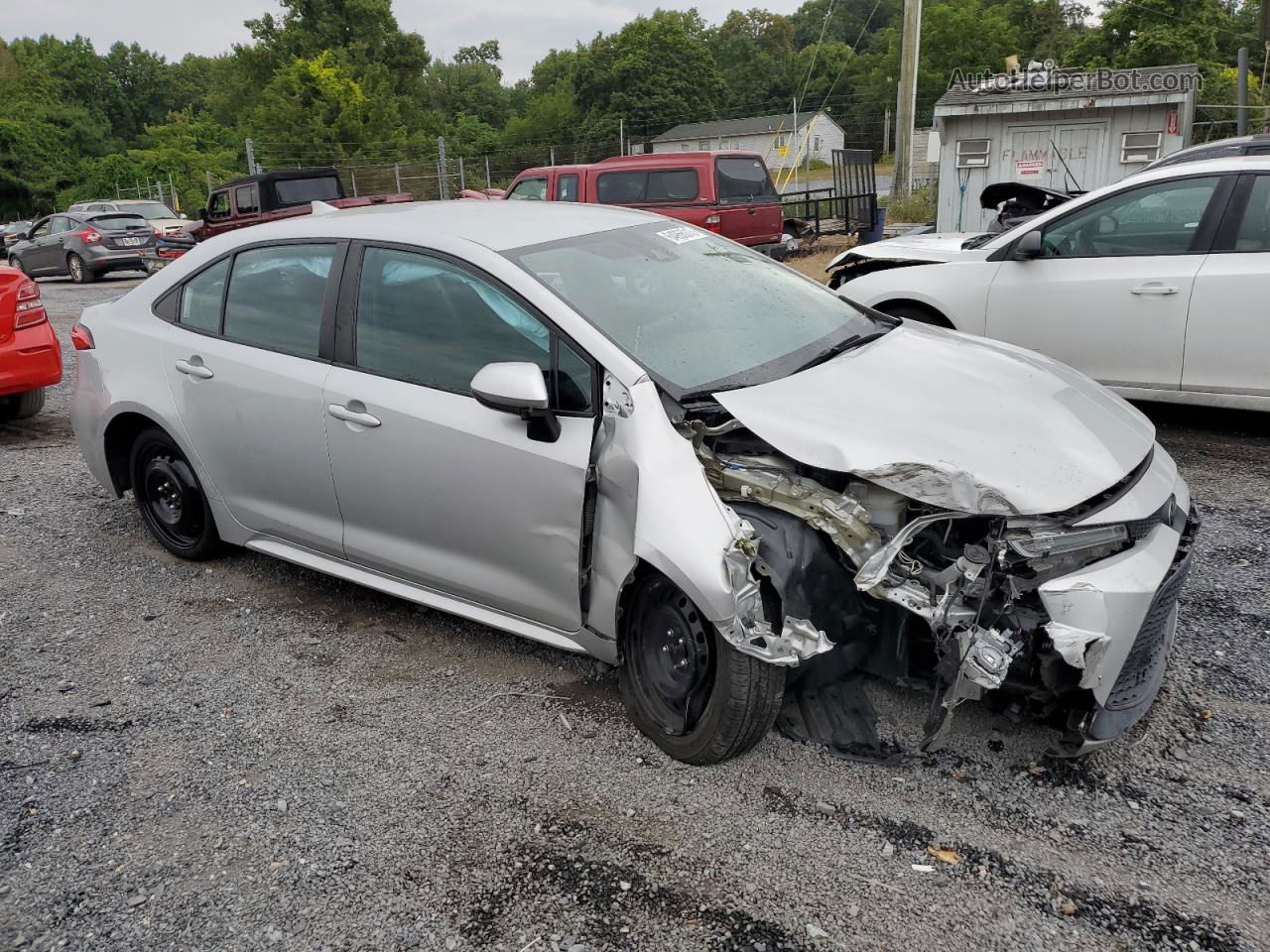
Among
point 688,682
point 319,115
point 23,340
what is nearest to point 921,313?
point 688,682

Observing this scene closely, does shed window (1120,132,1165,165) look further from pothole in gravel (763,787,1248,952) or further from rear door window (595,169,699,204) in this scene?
pothole in gravel (763,787,1248,952)

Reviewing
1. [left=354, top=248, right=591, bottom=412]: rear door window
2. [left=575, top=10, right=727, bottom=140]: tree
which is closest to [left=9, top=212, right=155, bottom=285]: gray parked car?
[left=354, top=248, right=591, bottom=412]: rear door window

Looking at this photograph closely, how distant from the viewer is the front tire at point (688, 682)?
9.43 ft

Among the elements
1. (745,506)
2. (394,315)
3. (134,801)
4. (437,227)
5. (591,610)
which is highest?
(437,227)

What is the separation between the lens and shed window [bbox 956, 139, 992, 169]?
15812mm

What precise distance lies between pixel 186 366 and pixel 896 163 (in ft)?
60.0

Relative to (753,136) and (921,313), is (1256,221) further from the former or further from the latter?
(753,136)

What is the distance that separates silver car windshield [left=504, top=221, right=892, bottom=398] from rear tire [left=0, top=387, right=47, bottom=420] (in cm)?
587

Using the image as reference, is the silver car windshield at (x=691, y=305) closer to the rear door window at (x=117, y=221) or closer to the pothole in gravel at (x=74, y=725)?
the pothole in gravel at (x=74, y=725)

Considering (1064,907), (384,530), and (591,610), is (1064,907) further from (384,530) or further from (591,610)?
(384,530)

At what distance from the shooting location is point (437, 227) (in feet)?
12.4

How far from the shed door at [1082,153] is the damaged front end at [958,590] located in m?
14.1

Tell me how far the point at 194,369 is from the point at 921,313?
4544mm

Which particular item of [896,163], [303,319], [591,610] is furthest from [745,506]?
[896,163]
